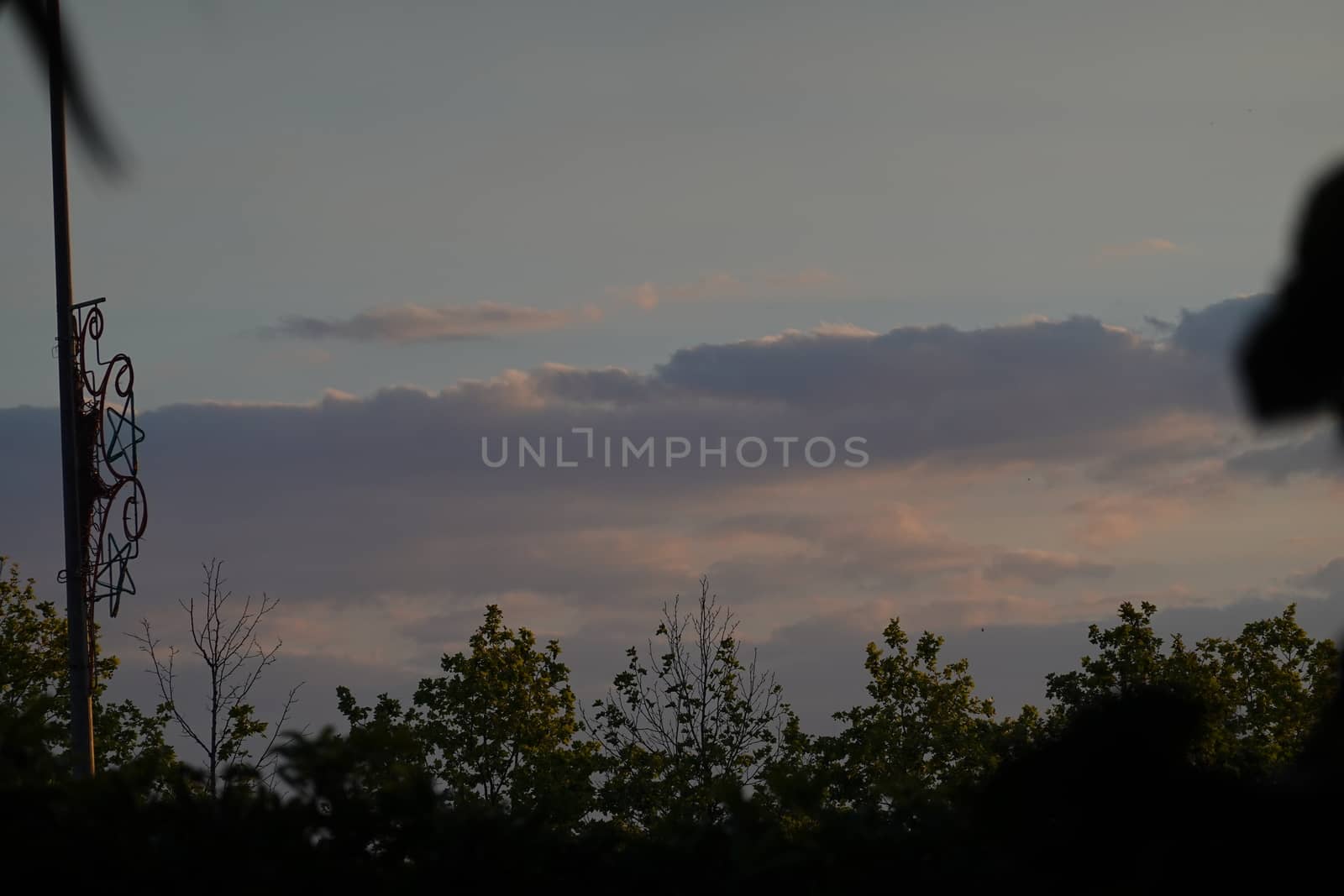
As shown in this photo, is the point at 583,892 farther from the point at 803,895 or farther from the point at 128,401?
the point at 128,401

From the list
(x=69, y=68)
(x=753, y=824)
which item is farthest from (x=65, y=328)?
(x=753, y=824)

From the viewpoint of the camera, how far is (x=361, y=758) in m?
5.73

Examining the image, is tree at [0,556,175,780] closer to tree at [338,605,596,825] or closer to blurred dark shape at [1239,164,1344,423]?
tree at [338,605,596,825]

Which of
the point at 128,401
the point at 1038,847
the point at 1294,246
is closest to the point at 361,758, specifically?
the point at 1038,847

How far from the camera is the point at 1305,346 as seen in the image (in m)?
4.87

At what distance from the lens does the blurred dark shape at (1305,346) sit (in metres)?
4.84

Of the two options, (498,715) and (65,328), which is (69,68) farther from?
(498,715)

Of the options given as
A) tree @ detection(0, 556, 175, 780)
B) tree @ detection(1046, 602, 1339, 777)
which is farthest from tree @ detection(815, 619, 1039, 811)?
tree @ detection(0, 556, 175, 780)

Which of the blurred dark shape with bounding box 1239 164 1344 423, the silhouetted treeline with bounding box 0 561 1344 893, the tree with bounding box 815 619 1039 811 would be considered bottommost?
the tree with bounding box 815 619 1039 811

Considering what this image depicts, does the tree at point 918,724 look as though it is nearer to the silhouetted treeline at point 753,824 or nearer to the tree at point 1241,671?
the tree at point 1241,671

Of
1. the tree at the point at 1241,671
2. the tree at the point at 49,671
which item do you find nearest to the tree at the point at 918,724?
the tree at the point at 1241,671

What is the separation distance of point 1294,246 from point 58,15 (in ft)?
46.1

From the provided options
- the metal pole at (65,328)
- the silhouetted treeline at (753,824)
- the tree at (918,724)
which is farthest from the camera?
the tree at (918,724)

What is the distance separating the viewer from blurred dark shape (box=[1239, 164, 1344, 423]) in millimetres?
4844
